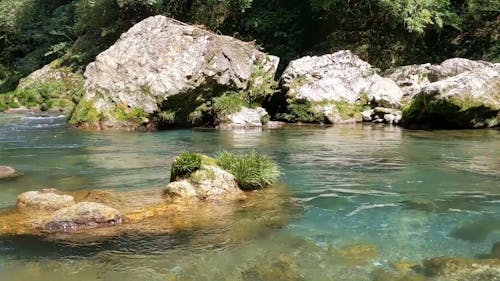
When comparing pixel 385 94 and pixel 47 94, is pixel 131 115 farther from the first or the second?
pixel 47 94

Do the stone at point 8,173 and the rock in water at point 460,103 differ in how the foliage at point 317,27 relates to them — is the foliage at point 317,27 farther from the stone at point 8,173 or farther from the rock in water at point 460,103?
the stone at point 8,173

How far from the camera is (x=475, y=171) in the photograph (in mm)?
11828

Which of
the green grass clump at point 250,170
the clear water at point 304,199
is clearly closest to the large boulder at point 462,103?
the clear water at point 304,199

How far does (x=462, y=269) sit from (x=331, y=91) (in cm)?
1540

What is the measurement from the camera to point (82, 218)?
8.27m

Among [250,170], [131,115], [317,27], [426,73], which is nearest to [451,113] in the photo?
[426,73]

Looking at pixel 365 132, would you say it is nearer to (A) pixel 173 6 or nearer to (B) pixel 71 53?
(A) pixel 173 6

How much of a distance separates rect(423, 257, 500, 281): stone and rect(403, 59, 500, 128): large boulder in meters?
12.1

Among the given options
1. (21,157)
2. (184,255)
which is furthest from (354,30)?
(184,255)

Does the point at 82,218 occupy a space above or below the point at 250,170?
below

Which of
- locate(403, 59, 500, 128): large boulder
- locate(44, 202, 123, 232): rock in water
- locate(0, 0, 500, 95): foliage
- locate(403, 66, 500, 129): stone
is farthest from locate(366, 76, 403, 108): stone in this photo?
locate(44, 202, 123, 232): rock in water

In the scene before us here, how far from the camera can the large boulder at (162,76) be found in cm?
2016

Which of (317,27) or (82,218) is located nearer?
(82,218)

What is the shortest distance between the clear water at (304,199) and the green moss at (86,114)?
5.93ft
